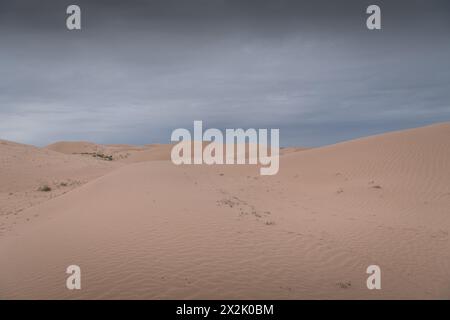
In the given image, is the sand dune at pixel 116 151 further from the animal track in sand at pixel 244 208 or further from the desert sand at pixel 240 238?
the animal track in sand at pixel 244 208

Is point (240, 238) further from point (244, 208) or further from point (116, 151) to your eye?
point (116, 151)

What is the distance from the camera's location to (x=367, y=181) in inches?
652

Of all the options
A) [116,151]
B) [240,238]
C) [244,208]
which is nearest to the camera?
[240,238]

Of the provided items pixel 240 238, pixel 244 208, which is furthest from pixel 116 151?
pixel 240 238

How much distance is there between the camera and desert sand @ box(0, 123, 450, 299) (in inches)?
221

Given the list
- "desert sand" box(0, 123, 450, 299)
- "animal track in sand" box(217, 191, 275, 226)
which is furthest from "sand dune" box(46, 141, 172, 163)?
"animal track in sand" box(217, 191, 275, 226)

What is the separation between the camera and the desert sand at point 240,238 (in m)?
5.61

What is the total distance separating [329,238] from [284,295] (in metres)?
3.84

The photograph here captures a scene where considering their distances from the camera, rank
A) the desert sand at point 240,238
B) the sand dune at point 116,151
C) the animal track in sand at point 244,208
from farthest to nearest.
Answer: the sand dune at point 116,151
the animal track in sand at point 244,208
the desert sand at point 240,238

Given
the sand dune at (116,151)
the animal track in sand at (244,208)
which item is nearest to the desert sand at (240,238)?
the animal track in sand at (244,208)

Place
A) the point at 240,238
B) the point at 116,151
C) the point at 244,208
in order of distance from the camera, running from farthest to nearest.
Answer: the point at 116,151 → the point at 244,208 → the point at 240,238

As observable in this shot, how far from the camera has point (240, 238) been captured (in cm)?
784
